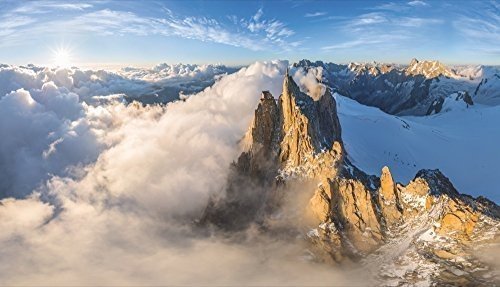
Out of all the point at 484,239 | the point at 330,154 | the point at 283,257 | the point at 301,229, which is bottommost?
the point at 283,257

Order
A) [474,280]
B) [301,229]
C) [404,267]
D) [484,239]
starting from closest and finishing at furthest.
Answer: [474,280], [484,239], [404,267], [301,229]

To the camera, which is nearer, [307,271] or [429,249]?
[429,249]

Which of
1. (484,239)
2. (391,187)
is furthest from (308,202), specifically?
(484,239)

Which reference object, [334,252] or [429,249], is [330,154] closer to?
[334,252]

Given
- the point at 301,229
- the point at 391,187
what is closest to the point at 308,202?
the point at 301,229

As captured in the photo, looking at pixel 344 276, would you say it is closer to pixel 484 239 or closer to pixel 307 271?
pixel 307 271

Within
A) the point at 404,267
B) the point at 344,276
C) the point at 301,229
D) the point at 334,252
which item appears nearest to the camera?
the point at 404,267

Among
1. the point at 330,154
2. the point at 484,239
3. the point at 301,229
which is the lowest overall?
the point at 301,229

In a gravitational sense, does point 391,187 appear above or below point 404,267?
above

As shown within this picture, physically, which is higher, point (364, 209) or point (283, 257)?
point (364, 209)
